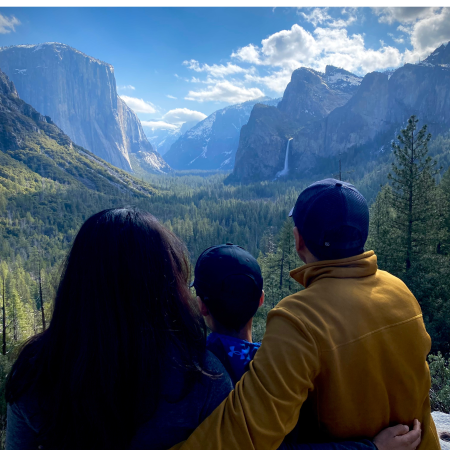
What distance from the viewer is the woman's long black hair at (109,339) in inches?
59.2

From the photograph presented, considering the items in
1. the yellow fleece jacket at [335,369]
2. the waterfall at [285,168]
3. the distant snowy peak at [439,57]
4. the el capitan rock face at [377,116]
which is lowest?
the yellow fleece jacket at [335,369]

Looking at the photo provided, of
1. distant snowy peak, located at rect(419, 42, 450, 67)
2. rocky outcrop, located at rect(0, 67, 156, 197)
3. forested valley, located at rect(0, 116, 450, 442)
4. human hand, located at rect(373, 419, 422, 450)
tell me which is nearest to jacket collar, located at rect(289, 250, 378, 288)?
human hand, located at rect(373, 419, 422, 450)

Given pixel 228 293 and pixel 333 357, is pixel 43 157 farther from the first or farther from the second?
pixel 333 357

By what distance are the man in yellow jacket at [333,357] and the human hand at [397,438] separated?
5cm

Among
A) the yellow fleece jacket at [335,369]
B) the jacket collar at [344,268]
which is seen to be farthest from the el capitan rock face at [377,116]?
the yellow fleece jacket at [335,369]

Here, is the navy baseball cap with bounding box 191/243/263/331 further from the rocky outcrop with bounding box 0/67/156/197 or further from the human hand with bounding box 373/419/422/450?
the rocky outcrop with bounding box 0/67/156/197

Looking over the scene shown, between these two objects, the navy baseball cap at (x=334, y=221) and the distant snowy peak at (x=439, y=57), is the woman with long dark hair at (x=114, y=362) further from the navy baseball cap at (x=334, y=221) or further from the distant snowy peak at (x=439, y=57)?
the distant snowy peak at (x=439, y=57)

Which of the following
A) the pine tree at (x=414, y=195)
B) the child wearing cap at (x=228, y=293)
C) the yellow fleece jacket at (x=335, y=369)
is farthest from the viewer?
the pine tree at (x=414, y=195)

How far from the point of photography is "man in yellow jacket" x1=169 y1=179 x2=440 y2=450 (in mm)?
1498

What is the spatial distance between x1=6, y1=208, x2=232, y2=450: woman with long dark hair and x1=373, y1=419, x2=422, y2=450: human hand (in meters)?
0.97

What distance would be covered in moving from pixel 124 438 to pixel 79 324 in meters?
0.62

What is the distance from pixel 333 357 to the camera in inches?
63.5

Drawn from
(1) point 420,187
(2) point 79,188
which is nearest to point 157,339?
(1) point 420,187

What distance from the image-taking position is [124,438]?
5.03 feet
